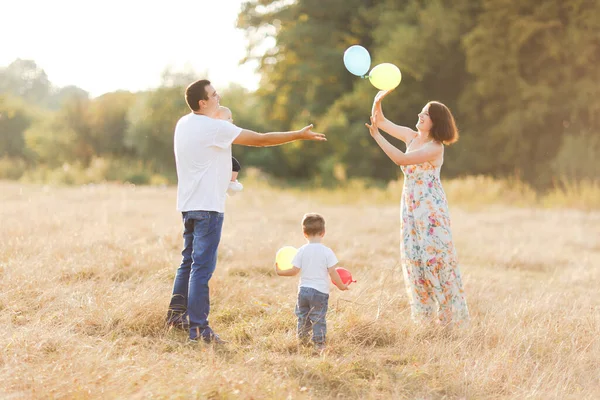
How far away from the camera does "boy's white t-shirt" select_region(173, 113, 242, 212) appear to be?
4793mm

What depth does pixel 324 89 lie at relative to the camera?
26203 mm

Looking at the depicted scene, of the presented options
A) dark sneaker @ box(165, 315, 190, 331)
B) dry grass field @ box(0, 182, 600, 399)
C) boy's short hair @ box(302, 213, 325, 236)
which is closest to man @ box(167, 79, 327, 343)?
dark sneaker @ box(165, 315, 190, 331)

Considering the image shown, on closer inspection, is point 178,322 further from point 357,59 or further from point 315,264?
point 357,59

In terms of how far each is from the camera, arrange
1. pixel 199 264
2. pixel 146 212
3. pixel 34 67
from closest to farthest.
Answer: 1. pixel 199 264
2. pixel 146 212
3. pixel 34 67

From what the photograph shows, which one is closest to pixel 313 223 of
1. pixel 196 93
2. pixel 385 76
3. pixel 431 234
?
pixel 431 234

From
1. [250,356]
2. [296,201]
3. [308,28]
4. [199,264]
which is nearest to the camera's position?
[250,356]

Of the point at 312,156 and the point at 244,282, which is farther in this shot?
the point at 312,156

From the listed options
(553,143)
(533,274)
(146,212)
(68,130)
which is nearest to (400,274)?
(533,274)

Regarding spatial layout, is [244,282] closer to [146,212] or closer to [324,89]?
[146,212]

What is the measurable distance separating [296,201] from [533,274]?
9319 mm

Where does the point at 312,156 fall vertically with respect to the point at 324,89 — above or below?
below

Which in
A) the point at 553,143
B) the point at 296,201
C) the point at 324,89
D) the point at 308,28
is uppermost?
the point at 308,28

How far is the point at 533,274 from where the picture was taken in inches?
330

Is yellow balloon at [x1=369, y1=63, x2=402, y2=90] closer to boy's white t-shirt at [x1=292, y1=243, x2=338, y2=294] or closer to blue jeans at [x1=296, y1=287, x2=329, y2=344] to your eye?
boy's white t-shirt at [x1=292, y1=243, x2=338, y2=294]
